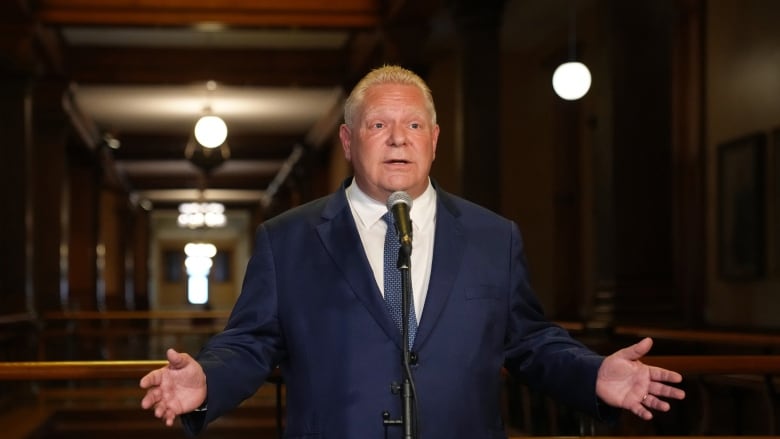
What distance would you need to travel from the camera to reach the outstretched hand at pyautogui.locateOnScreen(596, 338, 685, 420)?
101 inches

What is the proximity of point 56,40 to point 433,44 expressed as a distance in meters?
4.22

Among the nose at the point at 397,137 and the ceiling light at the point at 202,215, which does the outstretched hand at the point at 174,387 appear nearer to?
the nose at the point at 397,137

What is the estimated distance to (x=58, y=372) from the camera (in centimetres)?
392

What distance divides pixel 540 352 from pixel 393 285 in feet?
1.15

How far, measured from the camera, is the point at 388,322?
265 centimetres

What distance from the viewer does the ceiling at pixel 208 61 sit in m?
11.8

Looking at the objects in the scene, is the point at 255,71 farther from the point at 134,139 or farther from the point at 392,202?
the point at 392,202

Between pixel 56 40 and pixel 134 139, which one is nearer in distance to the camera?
pixel 56 40

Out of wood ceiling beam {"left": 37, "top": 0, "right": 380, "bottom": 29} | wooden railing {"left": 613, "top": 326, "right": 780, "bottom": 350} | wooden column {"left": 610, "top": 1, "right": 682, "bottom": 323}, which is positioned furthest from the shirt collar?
wood ceiling beam {"left": 37, "top": 0, "right": 380, "bottom": 29}

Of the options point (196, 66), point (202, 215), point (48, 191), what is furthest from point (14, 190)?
point (202, 215)

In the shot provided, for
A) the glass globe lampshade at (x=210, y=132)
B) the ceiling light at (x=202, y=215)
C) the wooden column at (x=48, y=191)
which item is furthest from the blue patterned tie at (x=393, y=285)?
the ceiling light at (x=202, y=215)

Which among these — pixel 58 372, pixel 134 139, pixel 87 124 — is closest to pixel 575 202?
pixel 87 124

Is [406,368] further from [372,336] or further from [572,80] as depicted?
[572,80]

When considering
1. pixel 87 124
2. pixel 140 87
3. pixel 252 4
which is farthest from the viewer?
pixel 87 124
